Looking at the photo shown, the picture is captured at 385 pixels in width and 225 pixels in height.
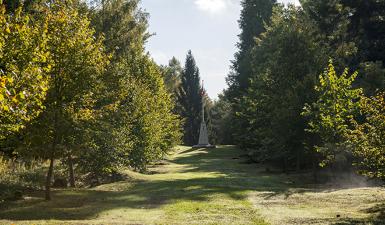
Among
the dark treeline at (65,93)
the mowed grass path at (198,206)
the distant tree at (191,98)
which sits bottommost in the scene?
the mowed grass path at (198,206)

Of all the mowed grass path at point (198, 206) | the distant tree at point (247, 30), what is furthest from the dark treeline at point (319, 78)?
the distant tree at point (247, 30)

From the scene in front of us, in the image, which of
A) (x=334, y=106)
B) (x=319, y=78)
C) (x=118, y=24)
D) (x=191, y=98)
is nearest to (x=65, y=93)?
(x=334, y=106)

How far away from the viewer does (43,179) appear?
91.5ft

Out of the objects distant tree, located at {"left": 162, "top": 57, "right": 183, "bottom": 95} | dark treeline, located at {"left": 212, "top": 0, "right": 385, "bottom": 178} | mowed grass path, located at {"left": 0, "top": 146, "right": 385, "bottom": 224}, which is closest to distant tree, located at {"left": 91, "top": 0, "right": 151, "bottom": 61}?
dark treeline, located at {"left": 212, "top": 0, "right": 385, "bottom": 178}

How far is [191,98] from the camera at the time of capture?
99.1m

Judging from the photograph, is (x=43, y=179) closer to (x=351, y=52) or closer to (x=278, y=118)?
(x=278, y=118)

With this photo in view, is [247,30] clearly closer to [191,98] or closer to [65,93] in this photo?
[191,98]

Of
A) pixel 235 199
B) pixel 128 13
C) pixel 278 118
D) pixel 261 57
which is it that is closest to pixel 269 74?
pixel 278 118

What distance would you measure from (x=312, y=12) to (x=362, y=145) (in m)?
30.7

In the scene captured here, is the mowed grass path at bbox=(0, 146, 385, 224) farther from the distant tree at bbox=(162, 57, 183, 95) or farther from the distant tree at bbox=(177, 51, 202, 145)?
the distant tree at bbox=(177, 51, 202, 145)

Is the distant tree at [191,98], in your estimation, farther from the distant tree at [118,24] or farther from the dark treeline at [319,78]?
the distant tree at [118,24]

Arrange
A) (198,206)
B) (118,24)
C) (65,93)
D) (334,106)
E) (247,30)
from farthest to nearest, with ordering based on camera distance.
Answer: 1. (247,30)
2. (118,24)
3. (334,106)
4. (65,93)
5. (198,206)

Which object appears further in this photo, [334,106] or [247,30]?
[247,30]

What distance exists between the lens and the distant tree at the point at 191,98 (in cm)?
9888
